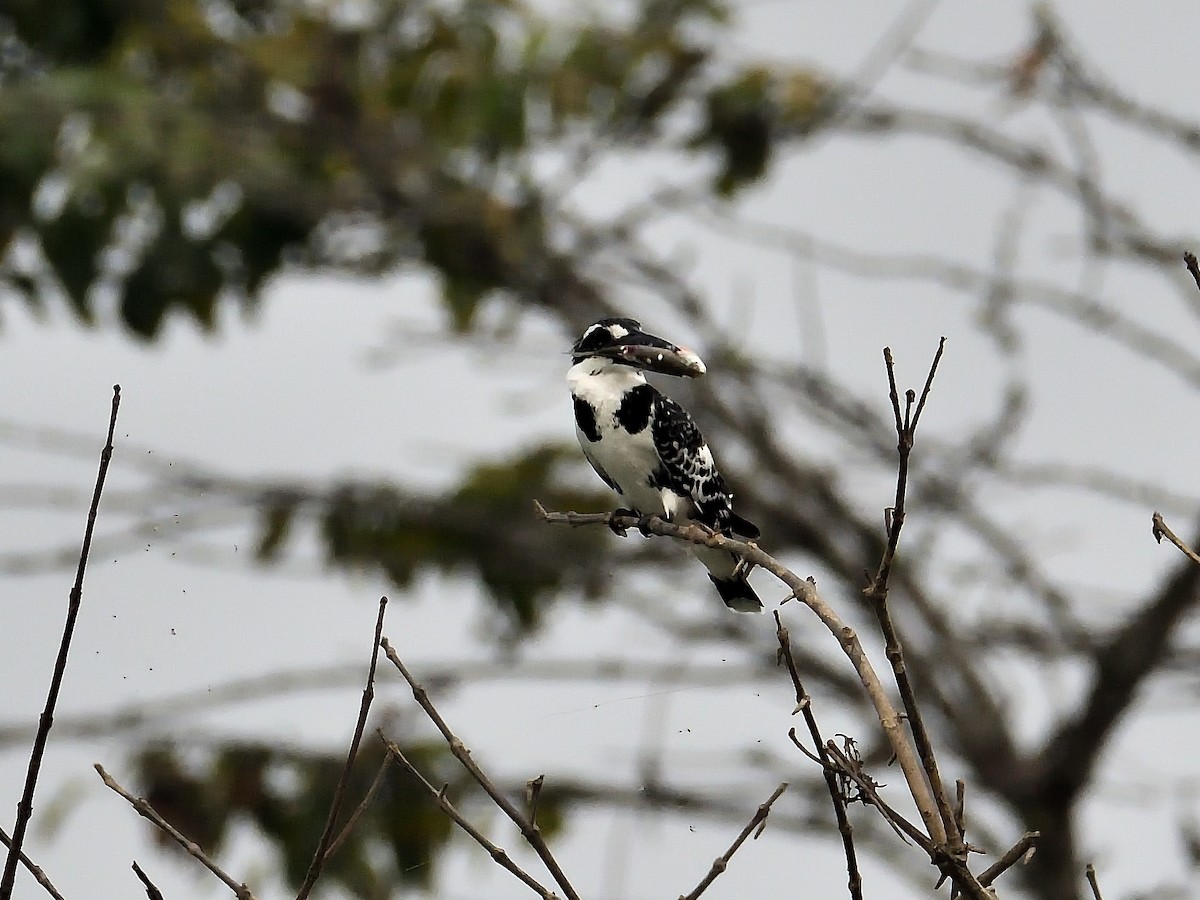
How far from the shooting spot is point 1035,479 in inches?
348

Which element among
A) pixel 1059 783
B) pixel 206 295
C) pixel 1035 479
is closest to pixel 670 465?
pixel 206 295

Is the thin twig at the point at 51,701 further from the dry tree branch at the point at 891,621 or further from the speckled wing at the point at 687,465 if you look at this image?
the speckled wing at the point at 687,465

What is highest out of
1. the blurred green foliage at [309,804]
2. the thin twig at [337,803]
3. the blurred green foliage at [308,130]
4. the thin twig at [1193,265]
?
the thin twig at [1193,265]

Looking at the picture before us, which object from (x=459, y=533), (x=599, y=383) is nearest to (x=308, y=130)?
(x=459, y=533)

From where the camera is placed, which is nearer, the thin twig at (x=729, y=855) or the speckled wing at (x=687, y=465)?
the thin twig at (x=729, y=855)

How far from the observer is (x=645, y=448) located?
4.75 meters

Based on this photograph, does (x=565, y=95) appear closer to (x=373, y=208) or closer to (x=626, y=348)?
(x=373, y=208)

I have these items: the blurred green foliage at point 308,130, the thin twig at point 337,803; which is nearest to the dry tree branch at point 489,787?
the thin twig at point 337,803

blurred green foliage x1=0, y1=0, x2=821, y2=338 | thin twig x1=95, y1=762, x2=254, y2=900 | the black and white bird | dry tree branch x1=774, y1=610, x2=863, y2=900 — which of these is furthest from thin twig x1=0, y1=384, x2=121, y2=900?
blurred green foliage x1=0, y1=0, x2=821, y2=338

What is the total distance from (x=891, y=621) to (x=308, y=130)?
714cm

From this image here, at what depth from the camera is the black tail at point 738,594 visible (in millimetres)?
4906

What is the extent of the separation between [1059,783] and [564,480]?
290 cm

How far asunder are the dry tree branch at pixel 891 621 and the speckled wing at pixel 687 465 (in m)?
2.27

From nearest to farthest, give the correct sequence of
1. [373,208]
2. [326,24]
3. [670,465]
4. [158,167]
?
1. [670,465]
2. [158,167]
3. [326,24]
4. [373,208]
